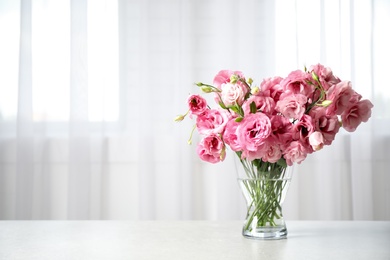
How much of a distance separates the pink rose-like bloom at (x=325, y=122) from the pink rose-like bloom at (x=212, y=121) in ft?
0.64

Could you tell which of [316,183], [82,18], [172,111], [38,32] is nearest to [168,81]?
[172,111]

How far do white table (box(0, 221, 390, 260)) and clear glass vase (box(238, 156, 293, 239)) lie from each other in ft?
0.11

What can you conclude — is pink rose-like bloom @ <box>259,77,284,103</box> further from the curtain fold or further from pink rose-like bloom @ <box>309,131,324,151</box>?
the curtain fold

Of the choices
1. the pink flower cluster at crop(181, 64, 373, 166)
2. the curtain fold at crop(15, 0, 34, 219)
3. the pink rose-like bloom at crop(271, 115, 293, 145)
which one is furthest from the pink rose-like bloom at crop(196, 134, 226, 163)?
the curtain fold at crop(15, 0, 34, 219)

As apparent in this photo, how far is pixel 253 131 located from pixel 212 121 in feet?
0.40

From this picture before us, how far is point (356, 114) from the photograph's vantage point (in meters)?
1.19

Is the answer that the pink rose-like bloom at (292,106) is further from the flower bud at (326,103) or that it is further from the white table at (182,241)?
the white table at (182,241)

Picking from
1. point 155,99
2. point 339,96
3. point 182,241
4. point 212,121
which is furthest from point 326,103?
point 155,99

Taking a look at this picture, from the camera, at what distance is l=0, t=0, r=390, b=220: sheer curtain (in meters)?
2.91

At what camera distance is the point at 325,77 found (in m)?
1.19

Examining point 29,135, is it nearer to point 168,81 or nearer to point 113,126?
point 113,126

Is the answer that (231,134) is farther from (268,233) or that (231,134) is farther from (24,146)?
(24,146)

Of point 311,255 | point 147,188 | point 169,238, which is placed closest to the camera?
point 311,255

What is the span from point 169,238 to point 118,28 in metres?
1.94
